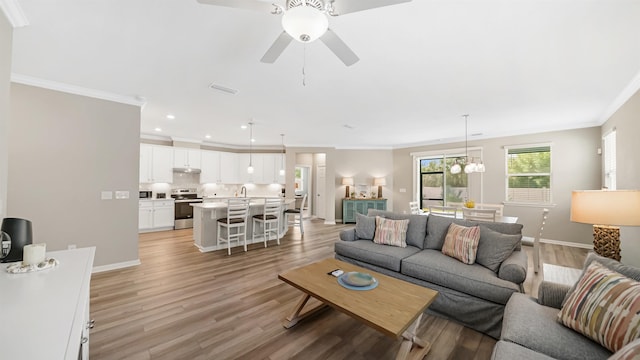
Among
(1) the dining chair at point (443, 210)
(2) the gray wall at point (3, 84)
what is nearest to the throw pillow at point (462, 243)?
(1) the dining chair at point (443, 210)

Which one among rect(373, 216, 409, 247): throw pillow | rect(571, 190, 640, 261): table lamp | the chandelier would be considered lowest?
rect(373, 216, 409, 247): throw pillow

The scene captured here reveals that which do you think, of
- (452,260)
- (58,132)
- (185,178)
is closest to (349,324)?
(452,260)

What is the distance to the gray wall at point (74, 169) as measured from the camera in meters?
2.91

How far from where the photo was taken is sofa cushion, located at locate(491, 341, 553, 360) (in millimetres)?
1198

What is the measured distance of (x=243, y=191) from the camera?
25.6ft

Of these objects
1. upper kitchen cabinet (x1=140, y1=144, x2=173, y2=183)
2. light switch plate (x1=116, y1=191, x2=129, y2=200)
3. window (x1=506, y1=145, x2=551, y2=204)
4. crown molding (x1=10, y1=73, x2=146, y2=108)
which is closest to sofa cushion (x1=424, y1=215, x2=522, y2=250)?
window (x1=506, y1=145, x2=551, y2=204)

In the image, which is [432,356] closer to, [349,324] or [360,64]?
[349,324]

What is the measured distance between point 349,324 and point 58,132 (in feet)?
14.3

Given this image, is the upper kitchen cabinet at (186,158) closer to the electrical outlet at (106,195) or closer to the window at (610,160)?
the electrical outlet at (106,195)

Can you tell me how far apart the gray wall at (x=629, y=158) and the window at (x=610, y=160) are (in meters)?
0.44

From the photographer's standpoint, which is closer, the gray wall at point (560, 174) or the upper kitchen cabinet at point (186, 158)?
the gray wall at point (560, 174)

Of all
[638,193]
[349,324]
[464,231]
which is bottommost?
[349,324]

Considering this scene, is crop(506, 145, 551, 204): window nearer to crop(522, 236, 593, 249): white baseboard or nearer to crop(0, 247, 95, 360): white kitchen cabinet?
crop(522, 236, 593, 249): white baseboard

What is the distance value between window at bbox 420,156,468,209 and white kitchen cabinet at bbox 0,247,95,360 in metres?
7.23
